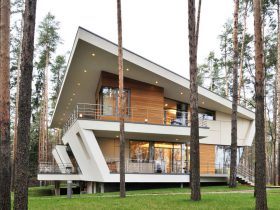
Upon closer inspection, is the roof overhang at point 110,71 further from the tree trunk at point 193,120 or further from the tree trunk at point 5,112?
the tree trunk at point 5,112

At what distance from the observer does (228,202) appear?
36.0 ft

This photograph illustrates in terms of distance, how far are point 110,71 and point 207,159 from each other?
946 cm

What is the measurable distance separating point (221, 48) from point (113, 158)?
20.8m

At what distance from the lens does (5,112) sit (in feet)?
27.7

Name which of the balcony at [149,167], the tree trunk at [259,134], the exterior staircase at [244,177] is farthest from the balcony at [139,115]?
the tree trunk at [259,134]

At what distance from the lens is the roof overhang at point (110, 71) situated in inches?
747

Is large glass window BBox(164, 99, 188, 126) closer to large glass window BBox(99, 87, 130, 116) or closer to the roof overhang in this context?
the roof overhang

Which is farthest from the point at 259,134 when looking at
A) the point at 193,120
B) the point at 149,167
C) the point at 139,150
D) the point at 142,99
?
the point at 139,150

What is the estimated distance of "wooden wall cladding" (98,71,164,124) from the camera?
72.9 feet

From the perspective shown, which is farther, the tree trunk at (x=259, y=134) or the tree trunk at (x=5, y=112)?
the tree trunk at (x=259, y=134)

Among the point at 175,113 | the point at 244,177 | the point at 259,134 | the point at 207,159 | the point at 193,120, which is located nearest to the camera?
the point at 259,134

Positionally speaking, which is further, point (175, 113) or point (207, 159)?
point (207, 159)

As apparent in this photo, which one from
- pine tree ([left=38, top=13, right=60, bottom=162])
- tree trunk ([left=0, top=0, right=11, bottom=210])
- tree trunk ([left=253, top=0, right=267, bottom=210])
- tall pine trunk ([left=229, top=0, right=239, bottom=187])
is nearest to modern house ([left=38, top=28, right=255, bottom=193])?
tall pine trunk ([left=229, top=0, right=239, bottom=187])

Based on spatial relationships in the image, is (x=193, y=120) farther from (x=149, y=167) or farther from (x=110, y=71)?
(x=110, y=71)
